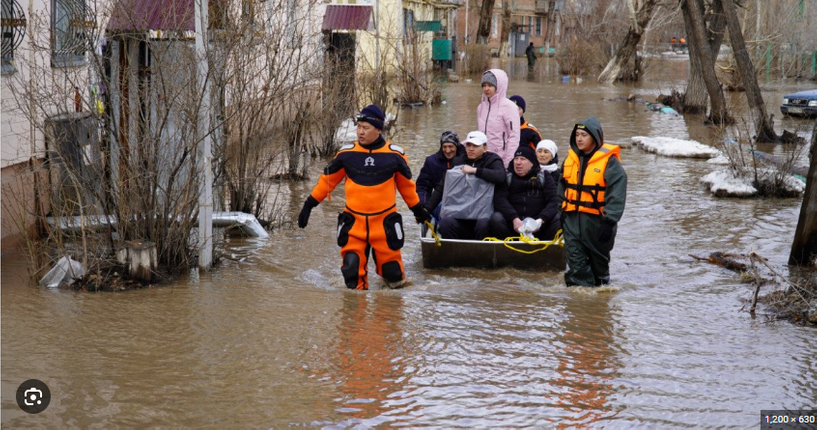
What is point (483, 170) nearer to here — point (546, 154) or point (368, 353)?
point (546, 154)

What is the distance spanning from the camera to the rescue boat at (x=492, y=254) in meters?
8.80

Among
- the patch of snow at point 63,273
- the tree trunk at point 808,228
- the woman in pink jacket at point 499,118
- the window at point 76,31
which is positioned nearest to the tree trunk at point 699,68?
the woman in pink jacket at point 499,118

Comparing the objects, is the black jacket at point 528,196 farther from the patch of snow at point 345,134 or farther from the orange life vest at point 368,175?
the patch of snow at point 345,134

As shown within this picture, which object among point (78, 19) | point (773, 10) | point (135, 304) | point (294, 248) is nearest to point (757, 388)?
point (135, 304)

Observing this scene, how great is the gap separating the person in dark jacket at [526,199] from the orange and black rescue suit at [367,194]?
5.05 feet

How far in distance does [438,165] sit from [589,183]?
2161mm

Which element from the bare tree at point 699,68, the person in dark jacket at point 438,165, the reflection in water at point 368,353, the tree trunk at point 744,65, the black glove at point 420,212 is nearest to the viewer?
the reflection in water at point 368,353

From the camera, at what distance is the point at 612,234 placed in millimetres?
7777

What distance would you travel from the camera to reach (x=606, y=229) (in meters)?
7.68

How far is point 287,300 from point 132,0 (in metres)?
2.87

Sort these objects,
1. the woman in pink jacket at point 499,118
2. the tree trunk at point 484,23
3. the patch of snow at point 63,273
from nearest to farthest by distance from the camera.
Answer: the patch of snow at point 63,273
the woman in pink jacket at point 499,118
the tree trunk at point 484,23

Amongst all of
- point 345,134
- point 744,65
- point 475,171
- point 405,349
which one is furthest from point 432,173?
point 744,65

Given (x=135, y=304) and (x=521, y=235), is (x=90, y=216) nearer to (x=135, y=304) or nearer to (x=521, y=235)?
(x=135, y=304)

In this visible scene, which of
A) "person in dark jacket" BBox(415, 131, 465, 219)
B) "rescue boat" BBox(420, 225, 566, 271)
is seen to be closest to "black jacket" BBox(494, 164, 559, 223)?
"rescue boat" BBox(420, 225, 566, 271)
